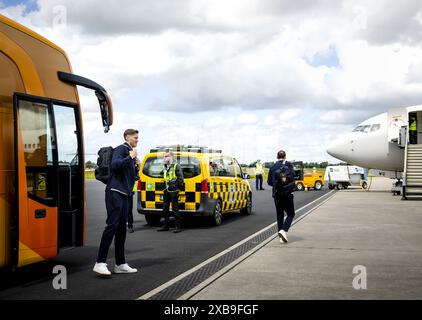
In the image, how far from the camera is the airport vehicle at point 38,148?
19.1 ft

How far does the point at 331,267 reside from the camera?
7.14 metres

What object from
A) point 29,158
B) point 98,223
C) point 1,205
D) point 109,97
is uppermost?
point 109,97

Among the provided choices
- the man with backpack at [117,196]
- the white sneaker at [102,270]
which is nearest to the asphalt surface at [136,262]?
the white sneaker at [102,270]

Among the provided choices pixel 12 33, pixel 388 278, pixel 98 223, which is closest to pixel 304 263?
pixel 388 278

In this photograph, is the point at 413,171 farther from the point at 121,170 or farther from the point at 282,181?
the point at 121,170

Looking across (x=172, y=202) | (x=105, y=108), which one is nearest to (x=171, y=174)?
(x=172, y=202)

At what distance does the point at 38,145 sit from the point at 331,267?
4.29 m

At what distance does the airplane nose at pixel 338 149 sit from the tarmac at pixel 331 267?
14.7 meters

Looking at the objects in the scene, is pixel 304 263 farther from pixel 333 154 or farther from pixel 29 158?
pixel 333 154

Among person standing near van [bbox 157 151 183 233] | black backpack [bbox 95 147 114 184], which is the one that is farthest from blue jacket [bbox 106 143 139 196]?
person standing near van [bbox 157 151 183 233]

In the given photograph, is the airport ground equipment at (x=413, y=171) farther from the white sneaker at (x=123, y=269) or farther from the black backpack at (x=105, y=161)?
the black backpack at (x=105, y=161)
